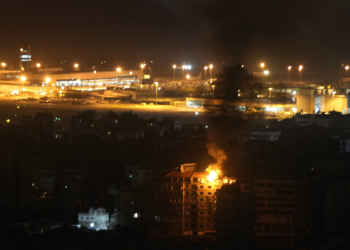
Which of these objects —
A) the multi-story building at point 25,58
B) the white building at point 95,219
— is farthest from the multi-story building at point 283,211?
the multi-story building at point 25,58

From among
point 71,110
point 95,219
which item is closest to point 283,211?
point 95,219

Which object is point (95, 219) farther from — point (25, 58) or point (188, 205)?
point (25, 58)

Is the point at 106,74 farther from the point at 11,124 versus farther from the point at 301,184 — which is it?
the point at 301,184

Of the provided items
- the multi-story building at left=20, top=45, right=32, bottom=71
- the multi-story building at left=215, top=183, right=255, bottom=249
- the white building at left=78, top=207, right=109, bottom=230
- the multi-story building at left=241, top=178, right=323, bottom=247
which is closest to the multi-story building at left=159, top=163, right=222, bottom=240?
the multi-story building at left=215, top=183, right=255, bottom=249

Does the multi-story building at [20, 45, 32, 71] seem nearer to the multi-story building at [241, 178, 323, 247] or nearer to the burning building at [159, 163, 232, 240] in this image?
the burning building at [159, 163, 232, 240]

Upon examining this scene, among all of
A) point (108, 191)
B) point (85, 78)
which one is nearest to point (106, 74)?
point (85, 78)

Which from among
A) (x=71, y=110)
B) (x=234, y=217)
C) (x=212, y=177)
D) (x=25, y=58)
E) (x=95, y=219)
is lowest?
(x=95, y=219)
